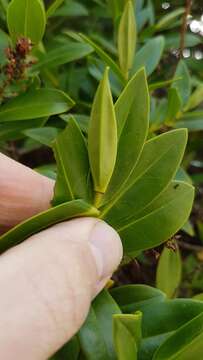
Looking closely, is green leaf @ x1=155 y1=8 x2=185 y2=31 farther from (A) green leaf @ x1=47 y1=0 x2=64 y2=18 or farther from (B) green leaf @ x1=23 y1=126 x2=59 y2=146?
(B) green leaf @ x1=23 y1=126 x2=59 y2=146

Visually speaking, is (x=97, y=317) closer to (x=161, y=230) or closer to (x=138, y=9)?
(x=161, y=230)

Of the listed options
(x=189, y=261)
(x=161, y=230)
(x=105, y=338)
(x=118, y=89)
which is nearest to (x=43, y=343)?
(x=105, y=338)

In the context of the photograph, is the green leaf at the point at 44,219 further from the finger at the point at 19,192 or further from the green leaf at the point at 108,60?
the green leaf at the point at 108,60

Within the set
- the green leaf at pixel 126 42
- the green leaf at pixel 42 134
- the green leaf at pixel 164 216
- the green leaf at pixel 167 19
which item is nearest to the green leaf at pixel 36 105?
the green leaf at pixel 42 134

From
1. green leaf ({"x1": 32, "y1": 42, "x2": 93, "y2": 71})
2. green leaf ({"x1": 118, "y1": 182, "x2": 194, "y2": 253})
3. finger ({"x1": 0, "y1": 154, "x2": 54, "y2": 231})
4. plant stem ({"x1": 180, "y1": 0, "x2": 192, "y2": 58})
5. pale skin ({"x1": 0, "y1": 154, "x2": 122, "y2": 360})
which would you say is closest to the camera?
pale skin ({"x1": 0, "y1": 154, "x2": 122, "y2": 360})

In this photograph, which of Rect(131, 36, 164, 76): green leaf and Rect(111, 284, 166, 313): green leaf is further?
Rect(131, 36, 164, 76): green leaf

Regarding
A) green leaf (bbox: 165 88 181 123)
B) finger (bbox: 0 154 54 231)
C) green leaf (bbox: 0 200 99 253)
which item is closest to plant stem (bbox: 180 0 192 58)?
green leaf (bbox: 165 88 181 123)
